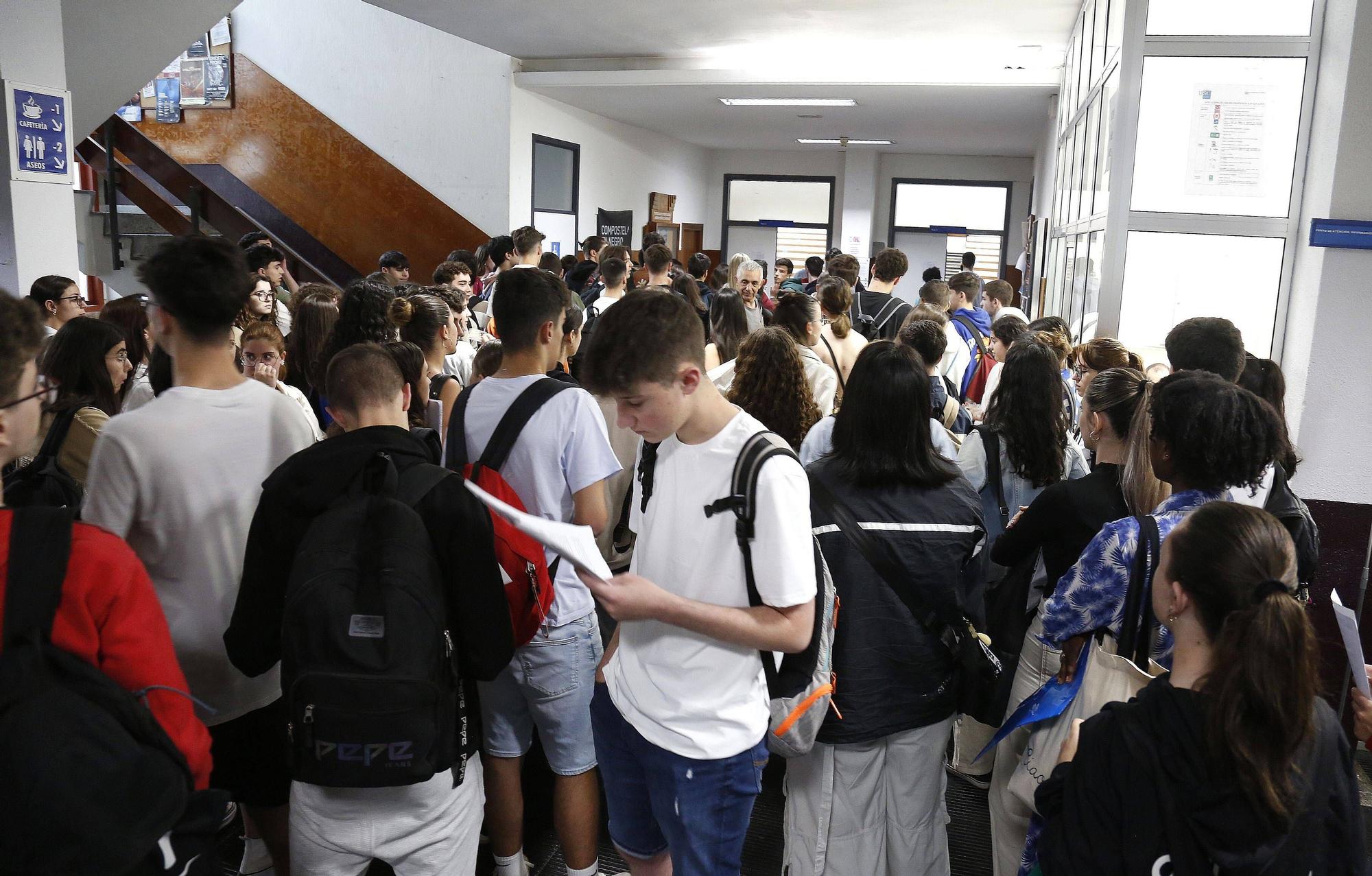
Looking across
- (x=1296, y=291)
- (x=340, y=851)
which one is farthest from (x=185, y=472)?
(x=1296, y=291)

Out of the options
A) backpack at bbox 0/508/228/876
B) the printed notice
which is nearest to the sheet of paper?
backpack at bbox 0/508/228/876

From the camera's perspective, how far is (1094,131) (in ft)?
18.5

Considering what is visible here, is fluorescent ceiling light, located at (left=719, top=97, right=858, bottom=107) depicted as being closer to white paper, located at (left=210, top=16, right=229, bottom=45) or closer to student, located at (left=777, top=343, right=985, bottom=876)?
white paper, located at (left=210, top=16, right=229, bottom=45)

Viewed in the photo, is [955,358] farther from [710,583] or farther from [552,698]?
[710,583]

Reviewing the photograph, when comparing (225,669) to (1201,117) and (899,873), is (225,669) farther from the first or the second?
(1201,117)

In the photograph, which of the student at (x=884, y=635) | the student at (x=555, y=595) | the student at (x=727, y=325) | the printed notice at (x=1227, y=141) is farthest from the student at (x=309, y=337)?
the printed notice at (x=1227, y=141)

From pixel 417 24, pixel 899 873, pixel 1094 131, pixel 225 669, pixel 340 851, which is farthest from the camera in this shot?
pixel 417 24

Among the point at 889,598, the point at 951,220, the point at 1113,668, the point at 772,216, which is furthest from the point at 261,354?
the point at 951,220

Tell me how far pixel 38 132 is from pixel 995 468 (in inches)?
206

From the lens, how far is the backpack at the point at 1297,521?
205 centimetres

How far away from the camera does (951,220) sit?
16.5 meters

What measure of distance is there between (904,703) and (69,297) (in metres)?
3.97

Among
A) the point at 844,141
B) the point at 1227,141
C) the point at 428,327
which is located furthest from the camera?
the point at 844,141

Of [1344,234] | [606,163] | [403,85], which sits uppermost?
[403,85]
